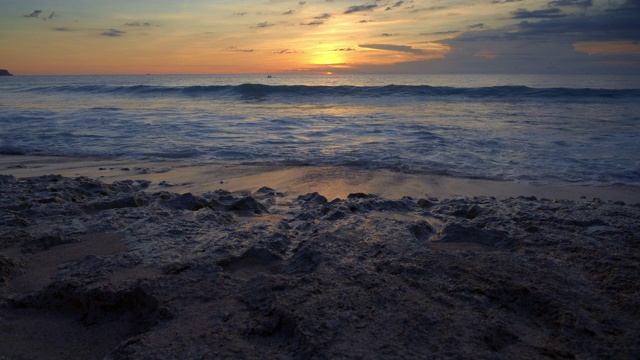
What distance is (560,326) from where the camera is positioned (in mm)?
1889

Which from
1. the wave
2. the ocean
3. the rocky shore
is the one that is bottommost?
the rocky shore

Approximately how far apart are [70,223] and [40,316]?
4.53ft

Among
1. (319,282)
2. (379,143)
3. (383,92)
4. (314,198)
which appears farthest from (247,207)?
(383,92)

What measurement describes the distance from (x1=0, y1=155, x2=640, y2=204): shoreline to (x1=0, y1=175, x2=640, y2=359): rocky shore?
1.04 m

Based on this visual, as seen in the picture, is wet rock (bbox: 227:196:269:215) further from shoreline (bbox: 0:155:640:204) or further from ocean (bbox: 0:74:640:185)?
ocean (bbox: 0:74:640:185)

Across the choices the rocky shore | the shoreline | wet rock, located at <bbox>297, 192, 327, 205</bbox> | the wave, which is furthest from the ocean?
the wave

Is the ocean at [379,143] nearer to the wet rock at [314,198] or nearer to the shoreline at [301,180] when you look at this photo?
the shoreline at [301,180]

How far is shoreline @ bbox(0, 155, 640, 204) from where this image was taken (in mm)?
4785

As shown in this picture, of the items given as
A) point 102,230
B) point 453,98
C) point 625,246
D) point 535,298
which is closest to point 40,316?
point 102,230

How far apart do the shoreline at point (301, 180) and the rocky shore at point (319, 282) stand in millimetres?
1038

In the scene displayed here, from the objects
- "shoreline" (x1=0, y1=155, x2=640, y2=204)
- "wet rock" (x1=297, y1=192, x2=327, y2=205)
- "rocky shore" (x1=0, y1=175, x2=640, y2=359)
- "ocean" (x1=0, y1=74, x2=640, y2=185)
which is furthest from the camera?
"ocean" (x1=0, y1=74, x2=640, y2=185)

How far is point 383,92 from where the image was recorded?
2491 cm

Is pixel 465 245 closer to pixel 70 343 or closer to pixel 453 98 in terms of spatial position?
pixel 70 343

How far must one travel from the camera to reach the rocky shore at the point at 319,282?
5.84ft
